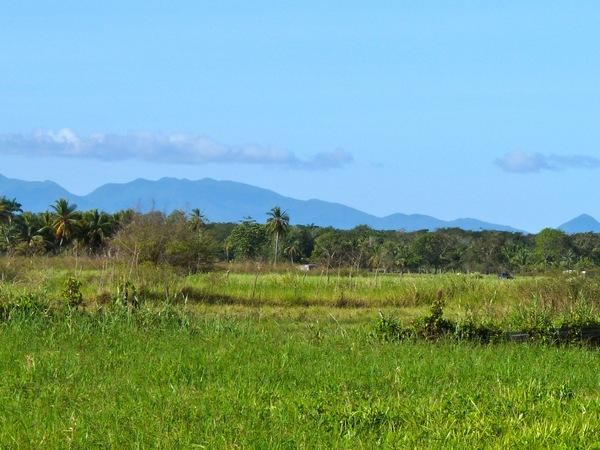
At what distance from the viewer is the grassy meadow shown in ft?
19.4

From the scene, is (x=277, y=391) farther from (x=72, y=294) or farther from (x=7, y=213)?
(x=7, y=213)

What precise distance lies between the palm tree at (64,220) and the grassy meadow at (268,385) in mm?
53795

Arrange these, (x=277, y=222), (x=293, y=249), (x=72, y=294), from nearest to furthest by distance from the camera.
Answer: (x=72, y=294)
(x=277, y=222)
(x=293, y=249)

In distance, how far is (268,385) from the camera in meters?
7.91

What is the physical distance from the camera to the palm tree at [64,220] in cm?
6632

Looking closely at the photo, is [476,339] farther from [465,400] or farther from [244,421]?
[244,421]

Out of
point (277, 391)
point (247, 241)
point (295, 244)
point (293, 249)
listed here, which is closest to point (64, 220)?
point (247, 241)

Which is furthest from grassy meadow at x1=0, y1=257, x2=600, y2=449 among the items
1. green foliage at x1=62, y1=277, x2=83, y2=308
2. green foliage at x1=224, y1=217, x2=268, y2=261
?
green foliage at x1=224, y1=217, x2=268, y2=261

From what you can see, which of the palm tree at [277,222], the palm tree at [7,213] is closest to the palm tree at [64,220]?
the palm tree at [7,213]

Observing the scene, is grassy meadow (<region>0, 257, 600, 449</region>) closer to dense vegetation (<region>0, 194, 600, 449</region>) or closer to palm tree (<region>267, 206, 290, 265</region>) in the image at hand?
dense vegetation (<region>0, 194, 600, 449</region>)

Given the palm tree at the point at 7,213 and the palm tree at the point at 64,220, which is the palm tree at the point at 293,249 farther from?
the palm tree at the point at 7,213

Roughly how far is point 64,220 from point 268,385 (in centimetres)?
6199

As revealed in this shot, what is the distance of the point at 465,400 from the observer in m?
6.95

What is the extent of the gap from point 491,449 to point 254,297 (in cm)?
1916
